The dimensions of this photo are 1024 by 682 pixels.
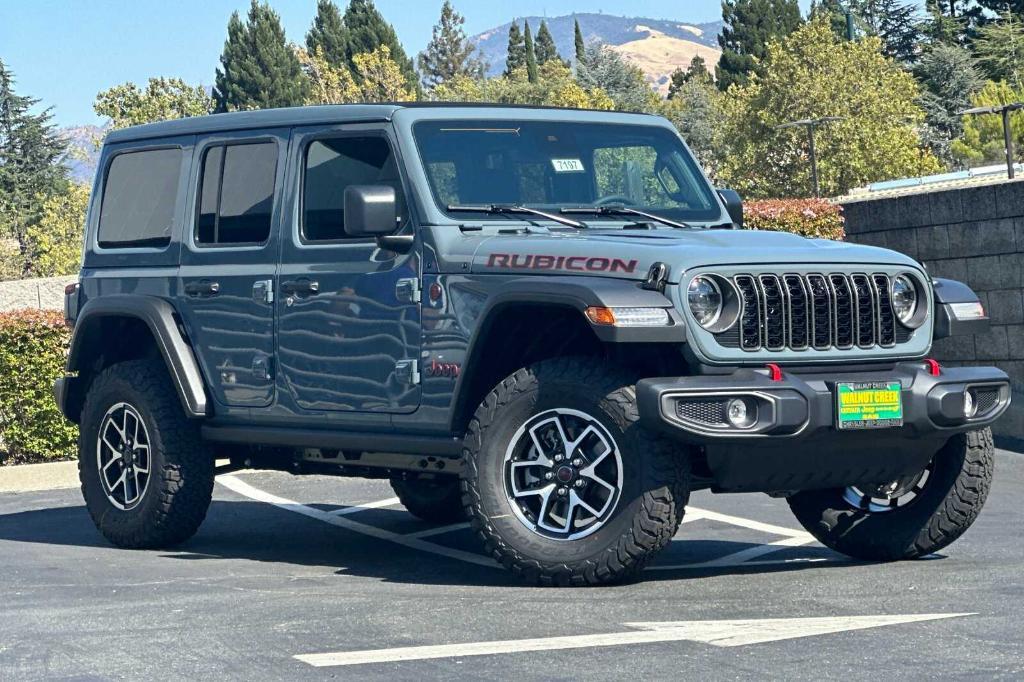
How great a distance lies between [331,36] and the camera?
10956 centimetres

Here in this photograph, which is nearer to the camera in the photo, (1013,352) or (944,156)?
(1013,352)

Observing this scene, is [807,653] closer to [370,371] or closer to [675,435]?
[675,435]

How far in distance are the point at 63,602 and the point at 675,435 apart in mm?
2680

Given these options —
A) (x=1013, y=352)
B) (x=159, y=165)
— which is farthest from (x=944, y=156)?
(x=159, y=165)

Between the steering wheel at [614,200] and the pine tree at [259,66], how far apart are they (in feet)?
291

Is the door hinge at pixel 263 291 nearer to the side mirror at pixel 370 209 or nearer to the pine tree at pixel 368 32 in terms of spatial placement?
the side mirror at pixel 370 209

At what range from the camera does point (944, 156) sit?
260 feet

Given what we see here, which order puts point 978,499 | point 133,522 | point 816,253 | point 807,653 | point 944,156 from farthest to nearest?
point 944,156, point 133,522, point 978,499, point 816,253, point 807,653

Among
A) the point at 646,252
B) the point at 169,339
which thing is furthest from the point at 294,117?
the point at 646,252

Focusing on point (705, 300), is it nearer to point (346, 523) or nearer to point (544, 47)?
point (346, 523)

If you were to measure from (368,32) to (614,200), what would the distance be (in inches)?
4099

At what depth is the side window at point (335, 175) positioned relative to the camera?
27.2ft

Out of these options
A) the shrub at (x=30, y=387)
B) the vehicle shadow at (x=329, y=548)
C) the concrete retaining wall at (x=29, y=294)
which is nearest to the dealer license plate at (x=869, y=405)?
the vehicle shadow at (x=329, y=548)

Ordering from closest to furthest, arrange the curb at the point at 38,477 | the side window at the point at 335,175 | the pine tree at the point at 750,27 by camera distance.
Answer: the side window at the point at 335,175, the curb at the point at 38,477, the pine tree at the point at 750,27
